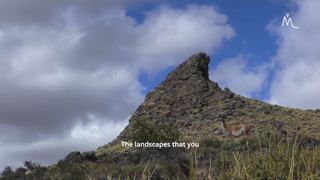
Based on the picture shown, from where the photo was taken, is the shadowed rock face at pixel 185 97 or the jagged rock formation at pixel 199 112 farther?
the shadowed rock face at pixel 185 97

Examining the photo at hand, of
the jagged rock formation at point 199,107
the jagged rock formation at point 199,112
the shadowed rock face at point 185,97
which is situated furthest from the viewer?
the shadowed rock face at point 185,97

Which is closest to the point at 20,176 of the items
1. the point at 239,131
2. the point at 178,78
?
the point at 239,131

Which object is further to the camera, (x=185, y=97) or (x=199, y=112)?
(x=185, y=97)

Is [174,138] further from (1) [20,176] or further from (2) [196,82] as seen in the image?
(2) [196,82]

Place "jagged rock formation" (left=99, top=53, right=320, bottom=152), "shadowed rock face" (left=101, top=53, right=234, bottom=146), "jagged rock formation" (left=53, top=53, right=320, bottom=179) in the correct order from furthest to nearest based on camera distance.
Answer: "shadowed rock face" (left=101, top=53, right=234, bottom=146) < "jagged rock formation" (left=99, top=53, right=320, bottom=152) < "jagged rock formation" (left=53, top=53, right=320, bottom=179)

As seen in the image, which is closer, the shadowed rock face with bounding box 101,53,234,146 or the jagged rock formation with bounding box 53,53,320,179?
the jagged rock formation with bounding box 53,53,320,179

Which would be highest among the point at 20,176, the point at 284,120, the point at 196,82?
the point at 196,82

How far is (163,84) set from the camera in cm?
6162

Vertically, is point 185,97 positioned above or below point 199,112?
above

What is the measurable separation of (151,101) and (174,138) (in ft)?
99.3

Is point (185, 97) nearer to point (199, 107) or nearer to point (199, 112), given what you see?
point (199, 107)

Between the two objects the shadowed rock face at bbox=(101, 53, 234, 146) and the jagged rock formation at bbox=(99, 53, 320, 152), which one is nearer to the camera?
the jagged rock formation at bbox=(99, 53, 320, 152)

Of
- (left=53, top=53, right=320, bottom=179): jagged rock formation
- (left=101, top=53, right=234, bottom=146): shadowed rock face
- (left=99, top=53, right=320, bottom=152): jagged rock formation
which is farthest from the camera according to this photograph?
(left=101, top=53, right=234, bottom=146): shadowed rock face

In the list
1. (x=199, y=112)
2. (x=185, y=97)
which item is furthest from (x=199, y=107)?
(x=185, y=97)
